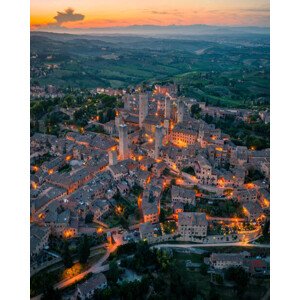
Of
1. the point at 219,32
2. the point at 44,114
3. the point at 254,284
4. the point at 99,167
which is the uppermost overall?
the point at 219,32

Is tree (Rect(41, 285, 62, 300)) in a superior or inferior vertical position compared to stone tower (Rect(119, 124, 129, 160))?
inferior

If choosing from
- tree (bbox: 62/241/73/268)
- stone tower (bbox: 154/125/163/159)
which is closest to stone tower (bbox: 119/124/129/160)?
stone tower (bbox: 154/125/163/159)

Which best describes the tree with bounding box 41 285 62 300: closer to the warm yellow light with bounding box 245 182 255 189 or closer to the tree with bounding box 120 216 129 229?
the tree with bounding box 120 216 129 229

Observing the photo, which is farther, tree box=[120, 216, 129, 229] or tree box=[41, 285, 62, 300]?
tree box=[120, 216, 129, 229]

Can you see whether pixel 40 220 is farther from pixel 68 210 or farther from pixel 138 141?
pixel 138 141

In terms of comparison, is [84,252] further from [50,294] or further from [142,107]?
[142,107]

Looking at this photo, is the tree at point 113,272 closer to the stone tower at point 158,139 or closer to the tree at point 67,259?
the tree at point 67,259

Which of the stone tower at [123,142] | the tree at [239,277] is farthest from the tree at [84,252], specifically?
the stone tower at [123,142]
